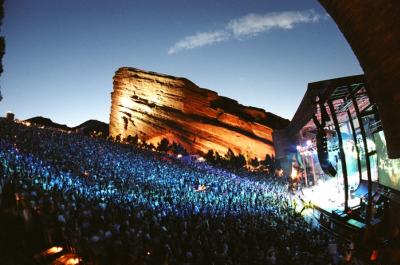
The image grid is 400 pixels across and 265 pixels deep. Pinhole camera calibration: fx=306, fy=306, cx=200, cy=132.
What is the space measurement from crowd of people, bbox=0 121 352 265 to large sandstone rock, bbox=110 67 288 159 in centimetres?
2660

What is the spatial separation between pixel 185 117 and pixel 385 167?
38.7m

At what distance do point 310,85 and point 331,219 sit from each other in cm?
564

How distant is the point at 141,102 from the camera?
5228 centimetres

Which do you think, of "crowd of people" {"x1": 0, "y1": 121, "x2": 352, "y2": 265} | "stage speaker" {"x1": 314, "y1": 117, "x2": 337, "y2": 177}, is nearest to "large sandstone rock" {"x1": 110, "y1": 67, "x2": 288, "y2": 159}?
"crowd of people" {"x1": 0, "y1": 121, "x2": 352, "y2": 265}

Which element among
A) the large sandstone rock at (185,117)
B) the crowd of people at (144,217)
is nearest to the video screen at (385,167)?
the crowd of people at (144,217)

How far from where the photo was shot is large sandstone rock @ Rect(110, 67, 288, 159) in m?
45.7

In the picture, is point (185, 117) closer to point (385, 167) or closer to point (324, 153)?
point (324, 153)

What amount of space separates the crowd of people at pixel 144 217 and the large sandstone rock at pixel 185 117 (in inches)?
1047

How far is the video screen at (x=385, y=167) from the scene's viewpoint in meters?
10.6

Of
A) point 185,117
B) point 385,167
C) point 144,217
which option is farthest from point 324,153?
point 185,117

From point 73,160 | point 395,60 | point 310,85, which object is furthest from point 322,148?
point 73,160

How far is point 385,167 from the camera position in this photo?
11859 mm

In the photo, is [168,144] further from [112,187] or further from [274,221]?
[274,221]

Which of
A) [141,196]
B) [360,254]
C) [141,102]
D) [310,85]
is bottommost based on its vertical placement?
[360,254]
